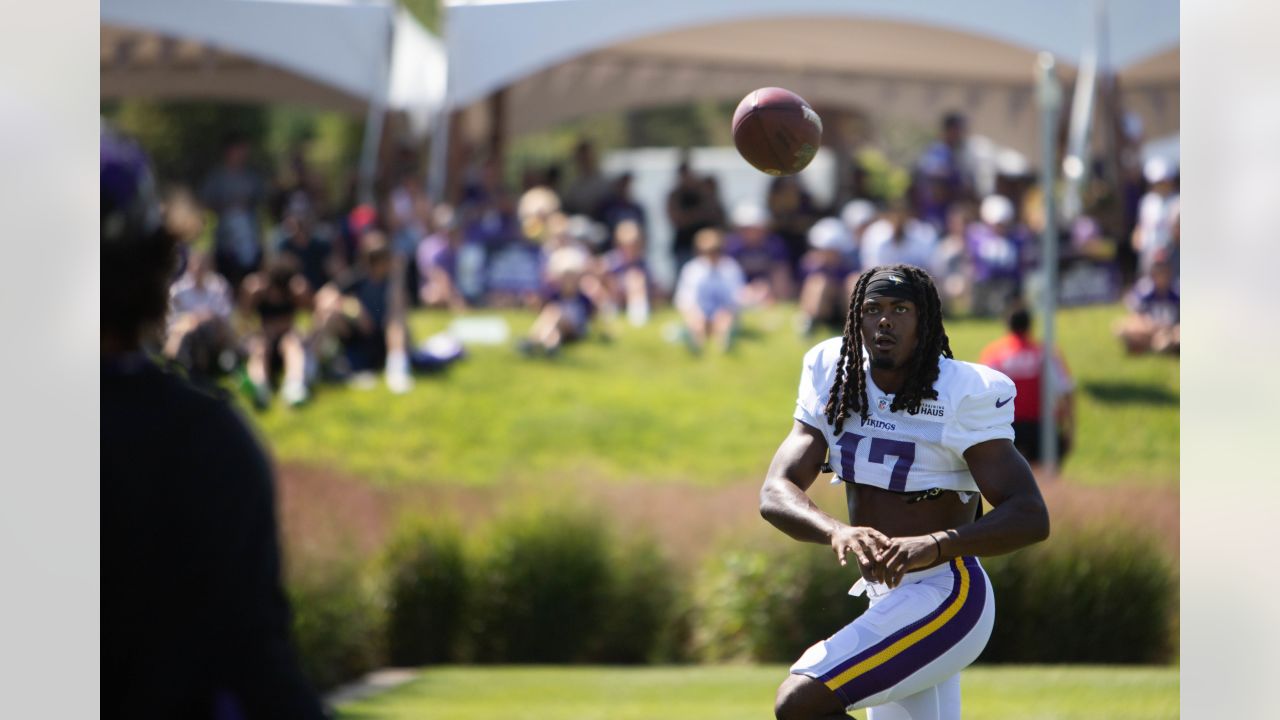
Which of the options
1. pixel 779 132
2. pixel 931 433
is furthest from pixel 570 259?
pixel 931 433

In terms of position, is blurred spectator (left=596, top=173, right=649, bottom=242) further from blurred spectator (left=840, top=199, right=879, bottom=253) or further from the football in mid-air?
the football in mid-air

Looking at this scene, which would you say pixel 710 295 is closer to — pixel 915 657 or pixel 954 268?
pixel 954 268

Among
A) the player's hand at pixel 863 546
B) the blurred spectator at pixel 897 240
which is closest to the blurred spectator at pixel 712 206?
the blurred spectator at pixel 897 240

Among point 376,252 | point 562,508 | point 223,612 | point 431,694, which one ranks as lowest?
point 431,694

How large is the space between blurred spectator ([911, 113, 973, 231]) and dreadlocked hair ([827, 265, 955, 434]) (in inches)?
390

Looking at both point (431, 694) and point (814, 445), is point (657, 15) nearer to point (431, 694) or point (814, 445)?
point (431, 694)

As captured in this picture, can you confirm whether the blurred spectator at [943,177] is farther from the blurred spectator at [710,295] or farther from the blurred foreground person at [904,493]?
the blurred foreground person at [904,493]

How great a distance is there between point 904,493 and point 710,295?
31.2 ft

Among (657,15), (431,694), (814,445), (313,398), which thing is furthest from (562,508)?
(814,445)

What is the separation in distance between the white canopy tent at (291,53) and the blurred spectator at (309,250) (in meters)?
1.49

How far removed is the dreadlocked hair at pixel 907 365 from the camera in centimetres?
443

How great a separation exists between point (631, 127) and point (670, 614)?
82.6 feet

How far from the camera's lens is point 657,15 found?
46.4 ft

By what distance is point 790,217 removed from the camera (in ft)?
47.4
